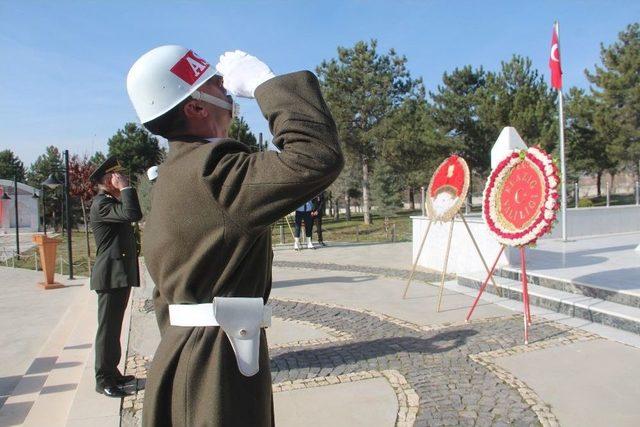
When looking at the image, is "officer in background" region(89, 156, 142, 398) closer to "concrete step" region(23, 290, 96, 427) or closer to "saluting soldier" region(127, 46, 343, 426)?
"concrete step" region(23, 290, 96, 427)

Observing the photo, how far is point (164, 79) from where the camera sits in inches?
60.9

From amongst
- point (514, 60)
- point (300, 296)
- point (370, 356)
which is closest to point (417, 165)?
point (514, 60)

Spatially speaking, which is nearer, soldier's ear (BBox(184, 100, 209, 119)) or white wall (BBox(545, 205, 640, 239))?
soldier's ear (BBox(184, 100, 209, 119))

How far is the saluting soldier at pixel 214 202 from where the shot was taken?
50.9 inches

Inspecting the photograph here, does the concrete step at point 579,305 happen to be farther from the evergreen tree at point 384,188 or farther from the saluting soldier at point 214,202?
the evergreen tree at point 384,188

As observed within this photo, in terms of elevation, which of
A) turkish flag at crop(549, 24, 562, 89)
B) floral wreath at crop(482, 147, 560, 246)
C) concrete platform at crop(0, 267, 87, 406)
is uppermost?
turkish flag at crop(549, 24, 562, 89)

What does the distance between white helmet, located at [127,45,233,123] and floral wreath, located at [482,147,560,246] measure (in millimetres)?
4712

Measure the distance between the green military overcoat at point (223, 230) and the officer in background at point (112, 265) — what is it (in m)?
2.90

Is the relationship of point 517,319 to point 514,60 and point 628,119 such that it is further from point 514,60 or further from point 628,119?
point 628,119

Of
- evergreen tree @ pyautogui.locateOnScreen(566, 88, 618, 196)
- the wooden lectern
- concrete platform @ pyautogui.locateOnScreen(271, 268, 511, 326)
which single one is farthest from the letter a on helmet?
evergreen tree @ pyautogui.locateOnScreen(566, 88, 618, 196)

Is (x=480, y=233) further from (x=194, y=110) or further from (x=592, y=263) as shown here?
(x=194, y=110)

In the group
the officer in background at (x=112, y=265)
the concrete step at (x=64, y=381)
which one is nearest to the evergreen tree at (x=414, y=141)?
the concrete step at (x=64, y=381)

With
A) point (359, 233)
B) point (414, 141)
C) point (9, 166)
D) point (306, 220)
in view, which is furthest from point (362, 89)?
point (9, 166)

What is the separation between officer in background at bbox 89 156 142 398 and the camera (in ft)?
13.6
